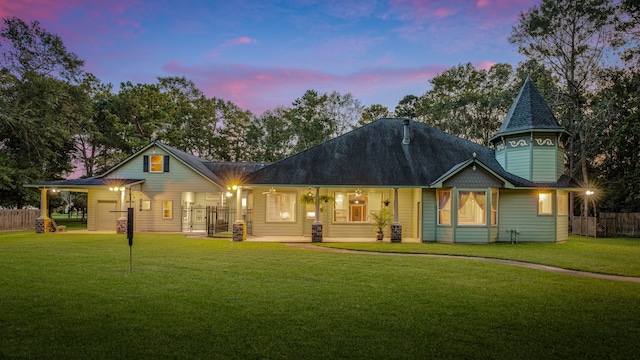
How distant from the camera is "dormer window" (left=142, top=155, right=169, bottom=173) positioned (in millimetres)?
24984

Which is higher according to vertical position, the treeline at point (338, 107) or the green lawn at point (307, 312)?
the treeline at point (338, 107)

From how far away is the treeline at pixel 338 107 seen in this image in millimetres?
28953

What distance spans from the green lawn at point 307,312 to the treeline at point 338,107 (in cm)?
2096

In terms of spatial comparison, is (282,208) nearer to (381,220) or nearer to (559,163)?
(381,220)

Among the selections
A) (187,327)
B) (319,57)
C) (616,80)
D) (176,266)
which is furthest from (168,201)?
(616,80)

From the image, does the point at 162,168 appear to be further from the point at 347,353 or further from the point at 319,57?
the point at 347,353

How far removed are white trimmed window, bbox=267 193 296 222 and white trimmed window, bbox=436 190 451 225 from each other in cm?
726

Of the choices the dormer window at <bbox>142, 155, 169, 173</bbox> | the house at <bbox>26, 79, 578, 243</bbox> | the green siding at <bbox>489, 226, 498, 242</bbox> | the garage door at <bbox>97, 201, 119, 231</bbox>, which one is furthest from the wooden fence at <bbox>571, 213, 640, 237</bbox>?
the garage door at <bbox>97, 201, 119, 231</bbox>

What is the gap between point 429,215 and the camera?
19.5 metres

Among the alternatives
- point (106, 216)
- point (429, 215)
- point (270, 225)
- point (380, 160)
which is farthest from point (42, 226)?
point (429, 215)

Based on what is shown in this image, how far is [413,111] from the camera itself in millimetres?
46438

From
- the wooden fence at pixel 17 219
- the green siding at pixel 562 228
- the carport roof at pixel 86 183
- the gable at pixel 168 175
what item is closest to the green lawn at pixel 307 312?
the green siding at pixel 562 228

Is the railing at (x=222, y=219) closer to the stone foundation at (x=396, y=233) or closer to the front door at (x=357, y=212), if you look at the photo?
the front door at (x=357, y=212)

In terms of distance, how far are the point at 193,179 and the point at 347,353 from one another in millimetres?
21955
